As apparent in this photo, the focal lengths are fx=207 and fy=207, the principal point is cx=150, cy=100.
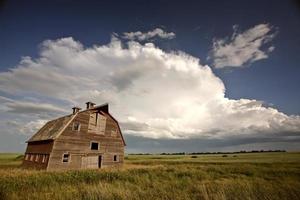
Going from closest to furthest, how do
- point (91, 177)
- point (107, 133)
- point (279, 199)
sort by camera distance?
point (279, 199) → point (91, 177) → point (107, 133)

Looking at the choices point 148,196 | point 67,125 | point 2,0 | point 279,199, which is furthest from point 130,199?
point 67,125

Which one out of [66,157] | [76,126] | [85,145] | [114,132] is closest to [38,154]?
[66,157]

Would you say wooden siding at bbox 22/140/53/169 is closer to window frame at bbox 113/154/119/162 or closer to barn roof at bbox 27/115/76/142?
barn roof at bbox 27/115/76/142

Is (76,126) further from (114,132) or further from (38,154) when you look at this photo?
(38,154)

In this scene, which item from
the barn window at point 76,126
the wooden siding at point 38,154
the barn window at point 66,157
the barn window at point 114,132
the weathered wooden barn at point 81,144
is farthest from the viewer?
the barn window at point 114,132

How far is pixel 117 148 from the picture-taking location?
33.0 m

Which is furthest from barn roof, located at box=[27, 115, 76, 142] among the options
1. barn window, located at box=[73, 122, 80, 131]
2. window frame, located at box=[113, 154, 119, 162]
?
window frame, located at box=[113, 154, 119, 162]

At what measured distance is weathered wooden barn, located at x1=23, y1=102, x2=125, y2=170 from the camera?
25.6 m

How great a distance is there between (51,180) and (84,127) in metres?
16.8

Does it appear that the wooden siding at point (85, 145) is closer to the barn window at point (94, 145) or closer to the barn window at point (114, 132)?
the barn window at point (114, 132)

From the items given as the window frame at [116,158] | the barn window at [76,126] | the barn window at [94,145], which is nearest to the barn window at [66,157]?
the barn window at [76,126]

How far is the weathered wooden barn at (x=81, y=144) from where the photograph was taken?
83.9 feet

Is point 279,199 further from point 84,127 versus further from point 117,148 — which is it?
point 117,148

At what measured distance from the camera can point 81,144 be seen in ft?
91.0
